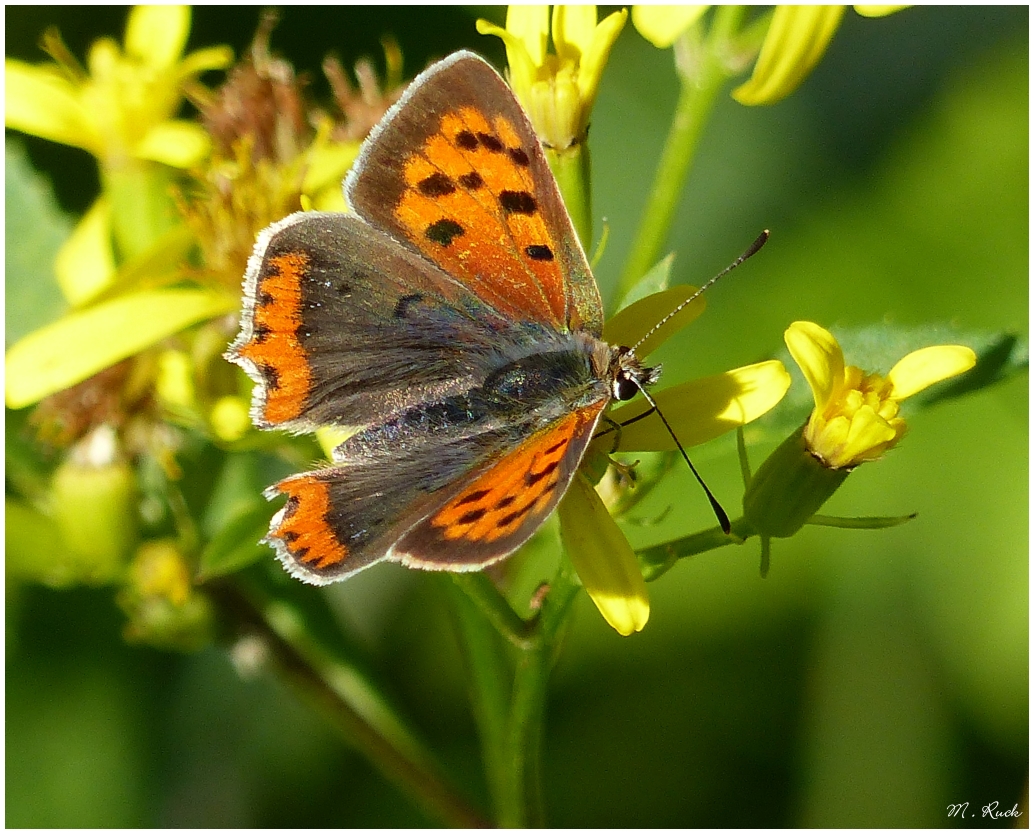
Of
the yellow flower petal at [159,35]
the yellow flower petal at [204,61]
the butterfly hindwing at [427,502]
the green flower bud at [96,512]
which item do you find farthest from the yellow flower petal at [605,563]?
the yellow flower petal at [159,35]

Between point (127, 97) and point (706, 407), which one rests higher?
point (127, 97)

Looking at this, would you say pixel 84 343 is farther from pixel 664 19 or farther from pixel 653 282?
pixel 664 19

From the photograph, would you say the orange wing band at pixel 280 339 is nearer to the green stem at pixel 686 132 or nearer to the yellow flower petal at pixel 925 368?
the green stem at pixel 686 132

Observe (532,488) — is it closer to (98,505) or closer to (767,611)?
(98,505)

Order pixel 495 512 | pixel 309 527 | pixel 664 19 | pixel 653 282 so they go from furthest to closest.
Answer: pixel 664 19 < pixel 653 282 < pixel 309 527 < pixel 495 512

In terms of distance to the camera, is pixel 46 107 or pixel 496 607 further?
pixel 46 107

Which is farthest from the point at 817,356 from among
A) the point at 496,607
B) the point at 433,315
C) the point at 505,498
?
the point at 433,315

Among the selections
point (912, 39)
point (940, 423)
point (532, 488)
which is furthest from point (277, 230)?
point (912, 39)
